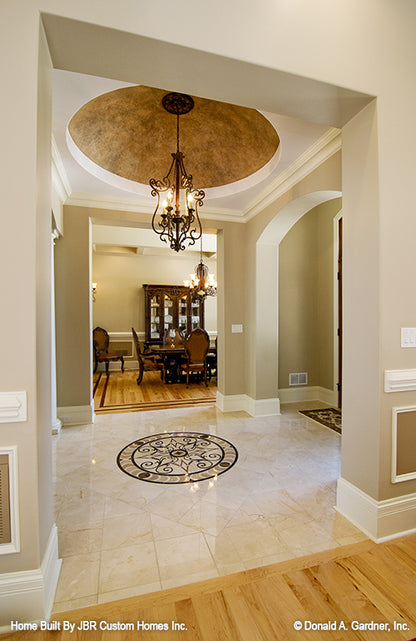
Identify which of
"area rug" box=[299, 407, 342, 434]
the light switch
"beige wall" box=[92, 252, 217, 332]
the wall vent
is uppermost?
"beige wall" box=[92, 252, 217, 332]

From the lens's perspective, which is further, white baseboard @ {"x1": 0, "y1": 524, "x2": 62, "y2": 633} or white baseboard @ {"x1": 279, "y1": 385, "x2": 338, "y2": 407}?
white baseboard @ {"x1": 279, "y1": 385, "x2": 338, "y2": 407}

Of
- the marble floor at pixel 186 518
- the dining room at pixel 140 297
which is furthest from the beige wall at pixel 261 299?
the dining room at pixel 140 297

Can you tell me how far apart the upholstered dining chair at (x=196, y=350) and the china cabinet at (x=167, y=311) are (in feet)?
7.89

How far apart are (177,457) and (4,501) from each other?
191cm

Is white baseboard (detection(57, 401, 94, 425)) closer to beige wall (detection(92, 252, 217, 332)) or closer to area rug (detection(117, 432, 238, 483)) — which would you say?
area rug (detection(117, 432, 238, 483))

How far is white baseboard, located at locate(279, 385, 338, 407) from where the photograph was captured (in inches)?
198

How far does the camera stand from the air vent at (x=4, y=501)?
1.37 metres

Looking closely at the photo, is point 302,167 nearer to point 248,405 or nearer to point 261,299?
point 261,299

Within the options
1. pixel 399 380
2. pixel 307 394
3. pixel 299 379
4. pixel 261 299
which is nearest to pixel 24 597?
pixel 399 380

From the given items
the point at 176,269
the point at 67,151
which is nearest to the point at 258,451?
the point at 67,151

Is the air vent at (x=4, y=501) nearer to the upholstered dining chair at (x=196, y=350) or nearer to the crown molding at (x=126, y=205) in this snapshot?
the crown molding at (x=126, y=205)

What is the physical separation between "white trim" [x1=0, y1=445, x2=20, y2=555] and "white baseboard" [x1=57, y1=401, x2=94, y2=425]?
285 cm

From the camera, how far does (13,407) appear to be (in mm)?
1366

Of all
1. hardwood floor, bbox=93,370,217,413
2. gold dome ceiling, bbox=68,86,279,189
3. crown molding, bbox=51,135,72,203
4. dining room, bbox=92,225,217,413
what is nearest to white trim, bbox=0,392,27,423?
crown molding, bbox=51,135,72,203
